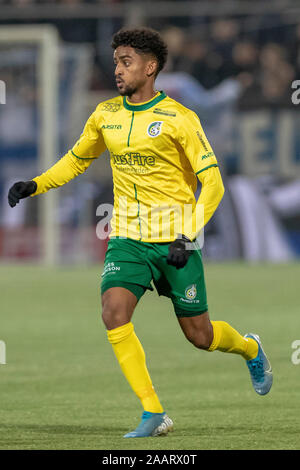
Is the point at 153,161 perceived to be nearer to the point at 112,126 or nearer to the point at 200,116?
the point at 112,126

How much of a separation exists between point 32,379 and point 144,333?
3.15 meters

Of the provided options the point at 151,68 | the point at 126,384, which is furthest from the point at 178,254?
the point at 126,384

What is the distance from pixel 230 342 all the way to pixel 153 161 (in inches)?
48.3

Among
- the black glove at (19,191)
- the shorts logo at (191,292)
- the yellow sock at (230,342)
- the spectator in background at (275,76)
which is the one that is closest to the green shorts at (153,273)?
the shorts logo at (191,292)

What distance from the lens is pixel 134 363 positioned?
19.6 ft

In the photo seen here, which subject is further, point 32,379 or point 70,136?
point 70,136

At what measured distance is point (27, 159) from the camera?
71.9 ft

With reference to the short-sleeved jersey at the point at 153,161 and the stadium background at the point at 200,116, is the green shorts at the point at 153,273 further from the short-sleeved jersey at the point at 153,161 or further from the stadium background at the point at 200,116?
the stadium background at the point at 200,116

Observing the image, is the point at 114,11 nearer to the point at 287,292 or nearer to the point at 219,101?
the point at 219,101

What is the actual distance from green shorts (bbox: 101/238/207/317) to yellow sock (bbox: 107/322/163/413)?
0.76 feet

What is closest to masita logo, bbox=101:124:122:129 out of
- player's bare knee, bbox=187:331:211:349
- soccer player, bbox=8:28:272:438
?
soccer player, bbox=8:28:272:438

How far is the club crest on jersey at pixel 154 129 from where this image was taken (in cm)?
607

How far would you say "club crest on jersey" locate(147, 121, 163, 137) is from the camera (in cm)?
607
